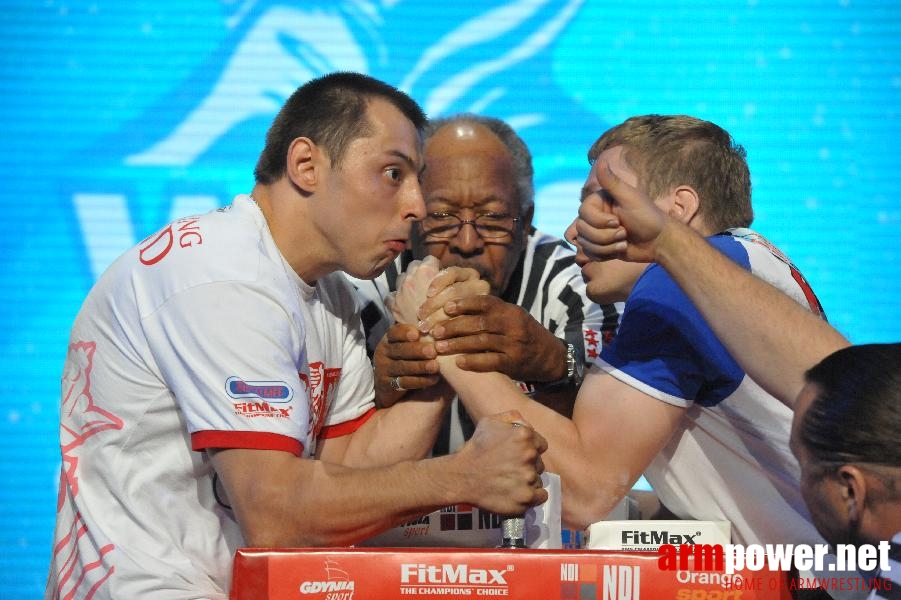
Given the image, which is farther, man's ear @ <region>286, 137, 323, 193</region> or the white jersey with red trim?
man's ear @ <region>286, 137, 323, 193</region>

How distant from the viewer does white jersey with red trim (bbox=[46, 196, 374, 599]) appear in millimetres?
1676

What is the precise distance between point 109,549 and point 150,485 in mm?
128

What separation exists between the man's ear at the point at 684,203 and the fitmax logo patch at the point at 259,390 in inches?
38.4

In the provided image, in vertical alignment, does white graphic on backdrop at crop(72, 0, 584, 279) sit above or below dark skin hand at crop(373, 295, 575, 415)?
above

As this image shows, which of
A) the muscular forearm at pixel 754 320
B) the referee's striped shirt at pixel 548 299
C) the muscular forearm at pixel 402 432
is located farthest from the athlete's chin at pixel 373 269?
the muscular forearm at pixel 754 320

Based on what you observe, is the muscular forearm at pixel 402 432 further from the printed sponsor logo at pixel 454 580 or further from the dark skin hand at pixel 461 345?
the printed sponsor logo at pixel 454 580

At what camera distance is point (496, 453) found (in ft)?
5.38

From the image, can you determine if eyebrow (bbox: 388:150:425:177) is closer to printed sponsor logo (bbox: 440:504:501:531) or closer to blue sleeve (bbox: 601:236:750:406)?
blue sleeve (bbox: 601:236:750:406)

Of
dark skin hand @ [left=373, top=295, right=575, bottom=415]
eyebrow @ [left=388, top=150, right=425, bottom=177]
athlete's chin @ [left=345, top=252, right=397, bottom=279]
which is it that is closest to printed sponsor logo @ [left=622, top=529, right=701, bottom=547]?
dark skin hand @ [left=373, top=295, right=575, bottom=415]

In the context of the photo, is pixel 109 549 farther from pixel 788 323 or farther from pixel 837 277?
pixel 837 277

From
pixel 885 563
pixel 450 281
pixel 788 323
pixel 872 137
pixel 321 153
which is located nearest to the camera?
pixel 885 563

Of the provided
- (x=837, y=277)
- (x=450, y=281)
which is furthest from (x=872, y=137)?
(x=450, y=281)

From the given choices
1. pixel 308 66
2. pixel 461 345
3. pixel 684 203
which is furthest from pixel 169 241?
pixel 308 66

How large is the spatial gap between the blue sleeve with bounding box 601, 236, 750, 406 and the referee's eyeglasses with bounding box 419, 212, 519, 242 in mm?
904
